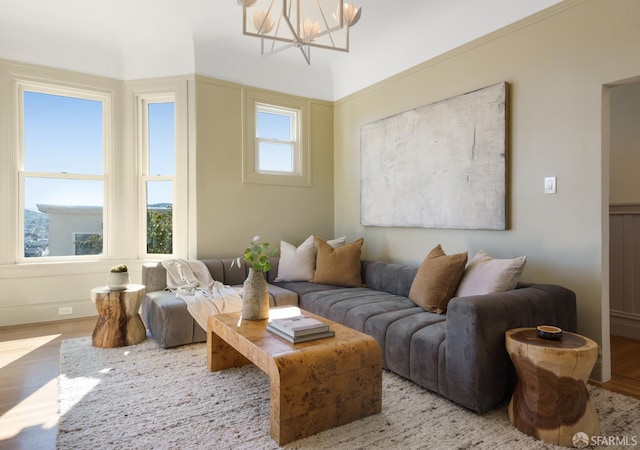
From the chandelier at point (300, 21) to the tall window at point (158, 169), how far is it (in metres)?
1.41

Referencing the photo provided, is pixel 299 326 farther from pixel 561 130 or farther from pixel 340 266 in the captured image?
pixel 561 130

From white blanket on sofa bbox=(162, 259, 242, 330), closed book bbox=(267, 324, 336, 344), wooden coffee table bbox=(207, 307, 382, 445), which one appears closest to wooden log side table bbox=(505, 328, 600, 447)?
wooden coffee table bbox=(207, 307, 382, 445)

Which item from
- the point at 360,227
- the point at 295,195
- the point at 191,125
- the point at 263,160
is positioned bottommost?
the point at 360,227

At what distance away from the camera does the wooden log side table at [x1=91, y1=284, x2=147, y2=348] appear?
3211mm

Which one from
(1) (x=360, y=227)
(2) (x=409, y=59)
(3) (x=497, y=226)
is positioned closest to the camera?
(3) (x=497, y=226)

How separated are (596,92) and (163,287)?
3.84 m

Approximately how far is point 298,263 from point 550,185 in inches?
96.7

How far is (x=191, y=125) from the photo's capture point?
4.34m

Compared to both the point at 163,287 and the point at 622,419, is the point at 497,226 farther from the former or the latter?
the point at 163,287

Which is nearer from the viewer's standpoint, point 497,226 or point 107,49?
point 497,226

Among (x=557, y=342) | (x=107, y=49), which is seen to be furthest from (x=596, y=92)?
(x=107, y=49)

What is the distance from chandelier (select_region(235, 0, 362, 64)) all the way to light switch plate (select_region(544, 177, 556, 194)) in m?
1.74

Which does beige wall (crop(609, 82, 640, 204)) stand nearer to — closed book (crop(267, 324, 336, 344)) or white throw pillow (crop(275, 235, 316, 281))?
white throw pillow (crop(275, 235, 316, 281))

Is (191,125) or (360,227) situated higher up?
(191,125)
